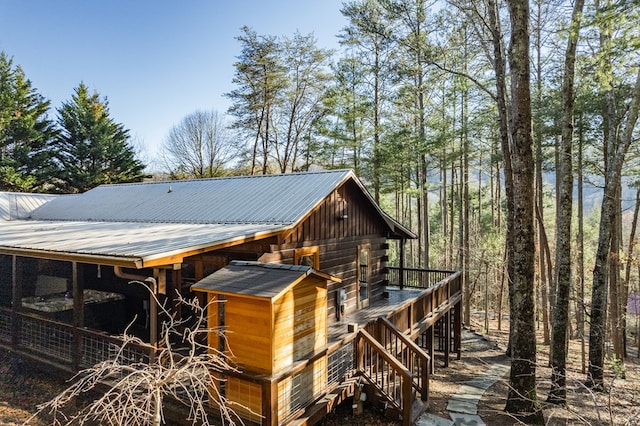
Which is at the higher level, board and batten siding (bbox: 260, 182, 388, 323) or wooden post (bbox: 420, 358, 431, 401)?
board and batten siding (bbox: 260, 182, 388, 323)

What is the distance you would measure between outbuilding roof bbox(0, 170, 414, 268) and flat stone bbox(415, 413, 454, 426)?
179 inches

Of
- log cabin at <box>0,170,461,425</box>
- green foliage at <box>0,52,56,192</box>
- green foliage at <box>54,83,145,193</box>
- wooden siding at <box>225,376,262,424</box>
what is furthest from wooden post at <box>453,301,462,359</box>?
green foliage at <box>0,52,56,192</box>

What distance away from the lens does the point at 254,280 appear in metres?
5.35

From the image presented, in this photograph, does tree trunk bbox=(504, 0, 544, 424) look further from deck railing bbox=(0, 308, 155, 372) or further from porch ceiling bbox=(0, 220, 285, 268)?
deck railing bbox=(0, 308, 155, 372)

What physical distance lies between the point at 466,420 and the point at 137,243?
7.36 metres

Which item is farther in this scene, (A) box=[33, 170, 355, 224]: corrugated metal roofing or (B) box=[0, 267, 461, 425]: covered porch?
(A) box=[33, 170, 355, 224]: corrugated metal roofing

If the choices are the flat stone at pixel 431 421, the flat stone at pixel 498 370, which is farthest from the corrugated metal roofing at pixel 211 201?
the flat stone at pixel 498 370

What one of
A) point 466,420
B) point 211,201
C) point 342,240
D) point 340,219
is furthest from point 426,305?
point 211,201

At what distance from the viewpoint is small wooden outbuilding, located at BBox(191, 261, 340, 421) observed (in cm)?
491

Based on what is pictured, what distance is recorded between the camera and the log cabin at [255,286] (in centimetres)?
520

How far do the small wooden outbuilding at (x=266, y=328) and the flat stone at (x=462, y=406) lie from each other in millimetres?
4187

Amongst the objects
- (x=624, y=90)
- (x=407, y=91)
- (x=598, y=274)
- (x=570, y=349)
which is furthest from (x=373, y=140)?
(x=570, y=349)

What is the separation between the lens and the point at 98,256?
229 inches

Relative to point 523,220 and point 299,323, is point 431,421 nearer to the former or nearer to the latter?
point 299,323
